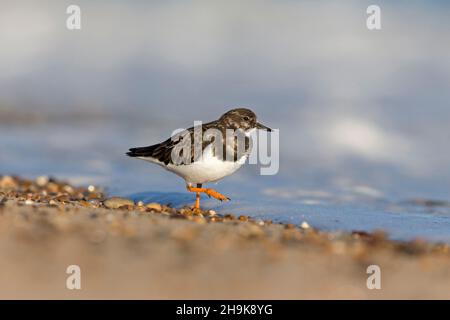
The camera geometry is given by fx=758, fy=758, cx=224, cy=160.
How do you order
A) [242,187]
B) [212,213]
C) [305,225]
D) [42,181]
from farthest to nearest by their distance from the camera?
[242,187] → [42,181] → [212,213] → [305,225]

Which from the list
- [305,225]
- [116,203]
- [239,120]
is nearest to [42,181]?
[116,203]

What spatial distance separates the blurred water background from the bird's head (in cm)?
93

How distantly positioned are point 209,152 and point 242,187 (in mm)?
3091

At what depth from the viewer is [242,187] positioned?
36.5 ft

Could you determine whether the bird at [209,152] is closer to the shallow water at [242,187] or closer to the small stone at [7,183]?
the shallow water at [242,187]

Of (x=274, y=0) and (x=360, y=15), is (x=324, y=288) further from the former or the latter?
(x=274, y=0)

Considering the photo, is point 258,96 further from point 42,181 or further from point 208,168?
point 208,168

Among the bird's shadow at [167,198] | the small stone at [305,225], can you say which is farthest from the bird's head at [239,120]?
the small stone at [305,225]

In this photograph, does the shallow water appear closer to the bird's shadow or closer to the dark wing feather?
the bird's shadow

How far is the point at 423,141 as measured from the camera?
15156 mm

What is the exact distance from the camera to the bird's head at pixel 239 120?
8734mm

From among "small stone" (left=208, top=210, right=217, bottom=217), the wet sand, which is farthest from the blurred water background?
the wet sand

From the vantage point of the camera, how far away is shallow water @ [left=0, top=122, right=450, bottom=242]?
820 centimetres
